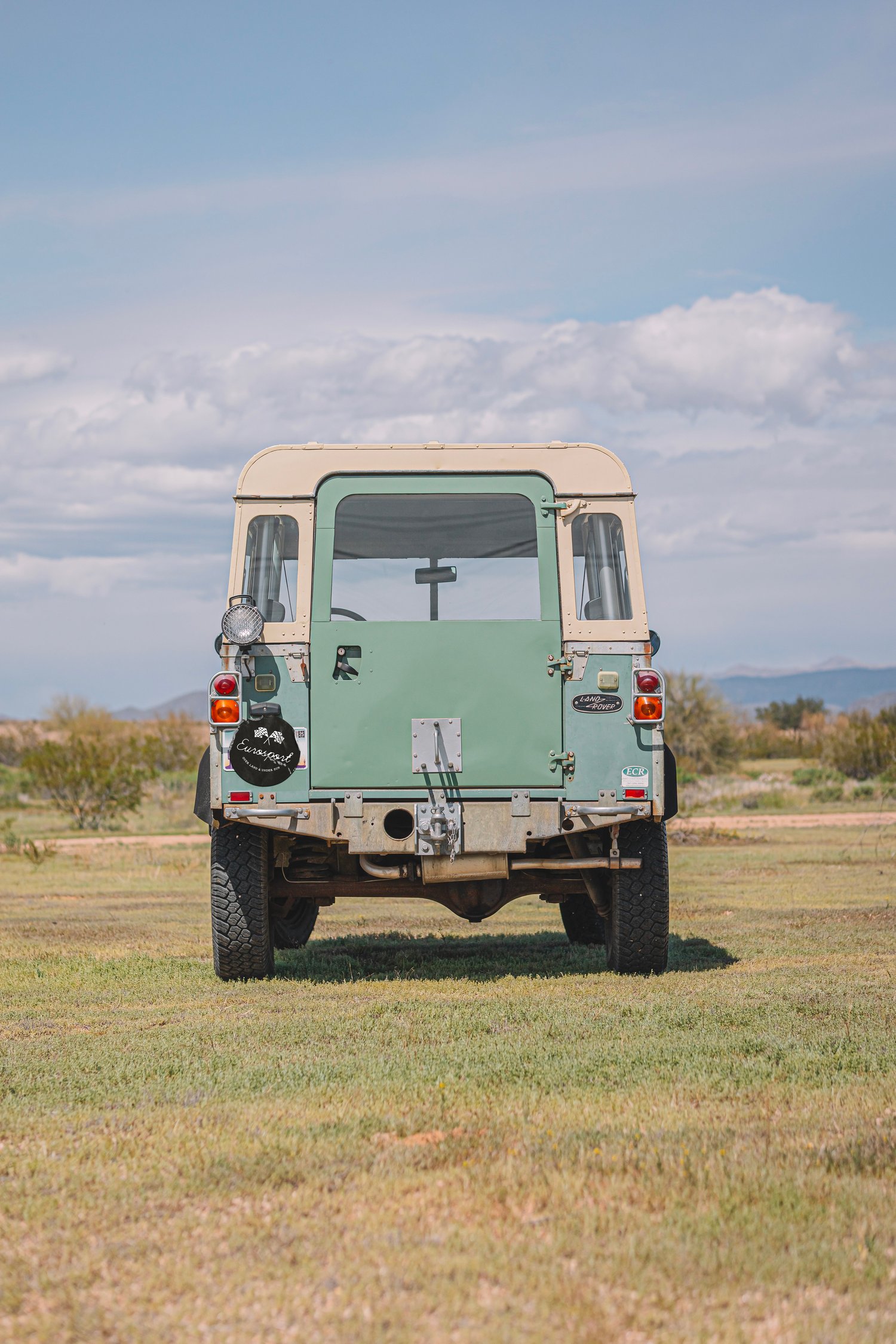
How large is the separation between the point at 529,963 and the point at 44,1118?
4.83 m

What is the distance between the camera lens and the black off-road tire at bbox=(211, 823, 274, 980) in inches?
339

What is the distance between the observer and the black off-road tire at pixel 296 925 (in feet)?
33.7

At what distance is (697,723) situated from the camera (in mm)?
43688

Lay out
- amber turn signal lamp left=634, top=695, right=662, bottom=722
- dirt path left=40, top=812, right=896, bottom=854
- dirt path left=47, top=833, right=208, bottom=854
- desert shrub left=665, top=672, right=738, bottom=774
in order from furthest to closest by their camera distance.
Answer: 1. desert shrub left=665, top=672, right=738, bottom=774
2. dirt path left=40, top=812, right=896, bottom=854
3. dirt path left=47, top=833, right=208, bottom=854
4. amber turn signal lamp left=634, top=695, right=662, bottom=722

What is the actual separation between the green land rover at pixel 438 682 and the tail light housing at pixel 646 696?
0.01 m

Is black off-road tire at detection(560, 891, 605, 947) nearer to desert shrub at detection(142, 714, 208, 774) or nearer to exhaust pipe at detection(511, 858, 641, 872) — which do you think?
exhaust pipe at detection(511, 858, 641, 872)

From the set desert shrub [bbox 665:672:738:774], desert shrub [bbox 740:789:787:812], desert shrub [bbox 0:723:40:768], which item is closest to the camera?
desert shrub [bbox 740:789:787:812]

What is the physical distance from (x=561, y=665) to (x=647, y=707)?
0.54 meters

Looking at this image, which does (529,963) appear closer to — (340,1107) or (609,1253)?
(340,1107)

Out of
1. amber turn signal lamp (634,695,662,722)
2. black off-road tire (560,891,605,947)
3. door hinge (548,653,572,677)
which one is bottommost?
black off-road tire (560,891,605,947)

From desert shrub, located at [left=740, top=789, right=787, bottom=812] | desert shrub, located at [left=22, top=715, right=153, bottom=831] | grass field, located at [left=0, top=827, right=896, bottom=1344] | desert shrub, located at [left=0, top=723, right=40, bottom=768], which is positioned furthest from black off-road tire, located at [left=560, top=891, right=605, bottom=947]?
desert shrub, located at [left=0, top=723, right=40, bottom=768]

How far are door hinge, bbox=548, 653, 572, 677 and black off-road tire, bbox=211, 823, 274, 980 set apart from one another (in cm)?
200

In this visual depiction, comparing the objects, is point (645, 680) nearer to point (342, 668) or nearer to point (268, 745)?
point (342, 668)

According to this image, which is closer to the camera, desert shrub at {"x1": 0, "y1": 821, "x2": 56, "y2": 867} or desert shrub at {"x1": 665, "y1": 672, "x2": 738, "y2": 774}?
desert shrub at {"x1": 0, "y1": 821, "x2": 56, "y2": 867}
